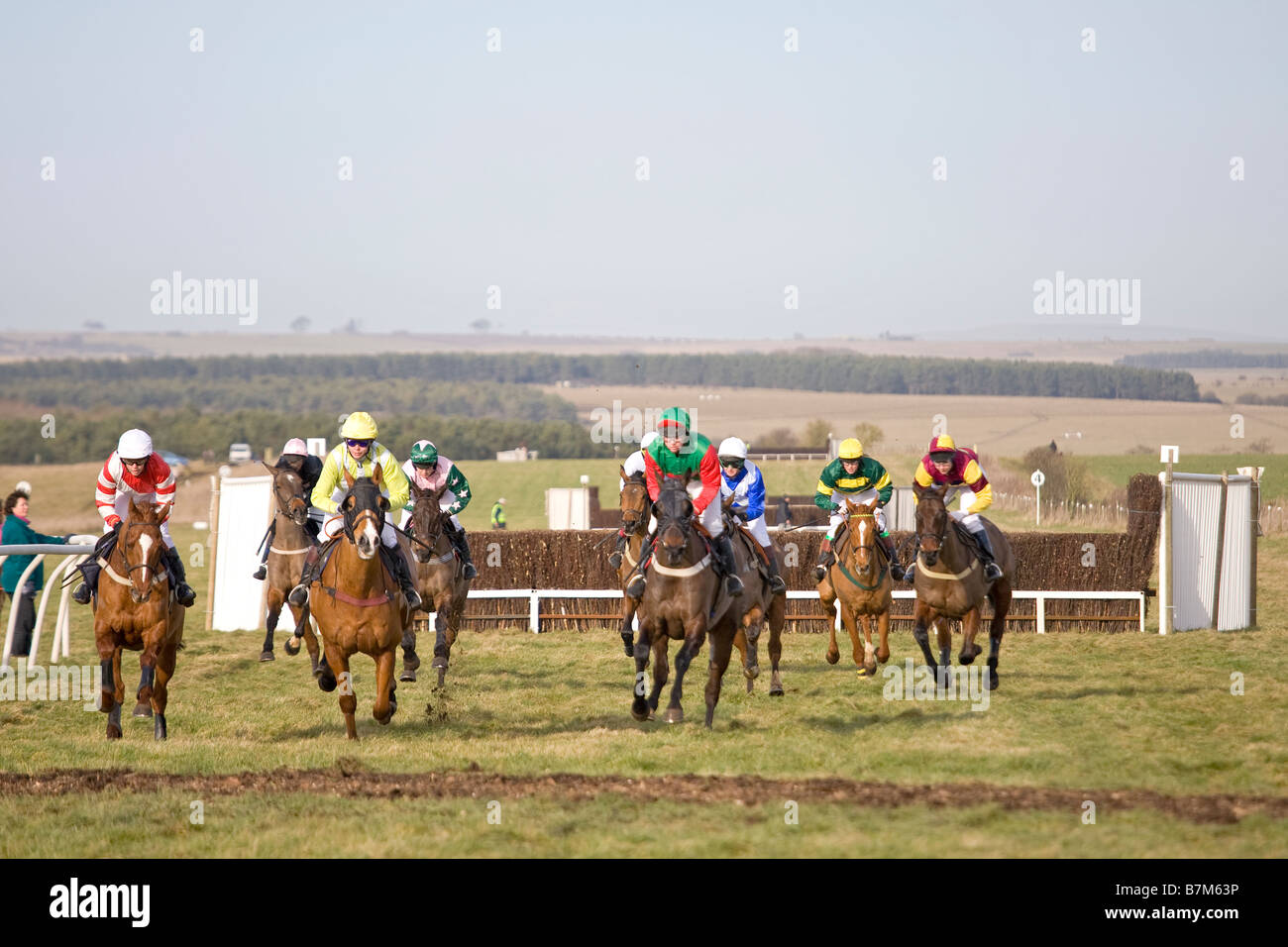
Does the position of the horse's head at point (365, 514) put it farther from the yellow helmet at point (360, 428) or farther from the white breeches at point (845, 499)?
the white breeches at point (845, 499)

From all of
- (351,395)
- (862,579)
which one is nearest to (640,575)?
(862,579)

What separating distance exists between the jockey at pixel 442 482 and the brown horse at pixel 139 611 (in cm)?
299

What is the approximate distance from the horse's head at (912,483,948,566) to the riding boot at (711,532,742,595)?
2.07 m

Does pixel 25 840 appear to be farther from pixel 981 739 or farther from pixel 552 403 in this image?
pixel 552 403

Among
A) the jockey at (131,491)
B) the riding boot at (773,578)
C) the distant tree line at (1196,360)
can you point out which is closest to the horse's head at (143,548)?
the jockey at (131,491)

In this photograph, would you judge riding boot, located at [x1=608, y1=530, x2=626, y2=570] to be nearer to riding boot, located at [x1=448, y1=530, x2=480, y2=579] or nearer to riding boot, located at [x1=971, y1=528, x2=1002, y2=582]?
riding boot, located at [x1=448, y1=530, x2=480, y2=579]

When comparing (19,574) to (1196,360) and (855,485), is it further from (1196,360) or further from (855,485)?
(1196,360)

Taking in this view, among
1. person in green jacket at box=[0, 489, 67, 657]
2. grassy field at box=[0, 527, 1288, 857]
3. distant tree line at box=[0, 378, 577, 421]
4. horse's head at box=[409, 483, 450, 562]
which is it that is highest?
distant tree line at box=[0, 378, 577, 421]

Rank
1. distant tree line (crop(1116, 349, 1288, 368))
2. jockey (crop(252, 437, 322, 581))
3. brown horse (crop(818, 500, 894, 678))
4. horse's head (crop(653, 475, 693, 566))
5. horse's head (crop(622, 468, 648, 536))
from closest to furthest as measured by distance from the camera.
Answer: horse's head (crop(653, 475, 693, 566)) → horse's head (crop(622, 468, 648, 536)) → brown horse (crop(818, 500, 894, 678)) → jockey (crop(252, 437, 322, 581)) → distant tree line (crop(1116, 349, 1288, 368))

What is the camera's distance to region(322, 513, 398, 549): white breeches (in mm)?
10586

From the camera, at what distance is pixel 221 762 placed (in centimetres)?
962

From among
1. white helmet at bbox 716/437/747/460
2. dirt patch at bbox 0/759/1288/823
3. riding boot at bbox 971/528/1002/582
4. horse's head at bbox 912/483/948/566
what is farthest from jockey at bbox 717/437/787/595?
dirt patch at bbox 0/759/1288/823

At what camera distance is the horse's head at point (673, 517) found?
10.3 m

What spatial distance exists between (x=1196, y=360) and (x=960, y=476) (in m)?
117
